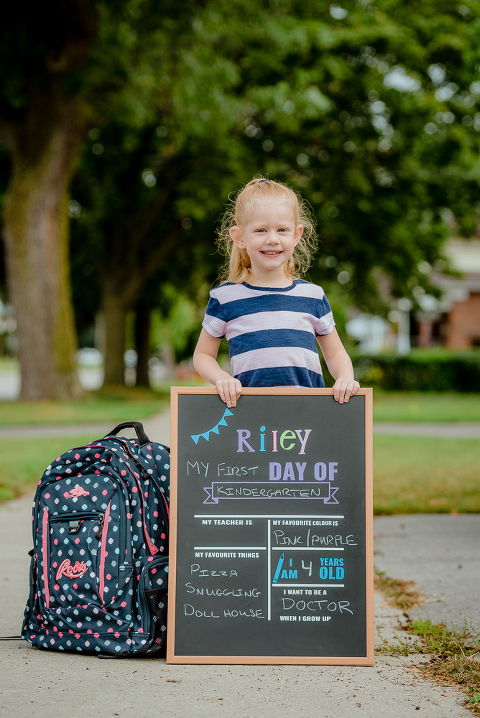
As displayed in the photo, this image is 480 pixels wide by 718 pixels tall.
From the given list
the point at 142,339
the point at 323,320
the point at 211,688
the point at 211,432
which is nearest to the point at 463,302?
the point at 142,339

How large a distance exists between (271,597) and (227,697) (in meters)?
0.47

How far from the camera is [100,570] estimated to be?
10.5 feet

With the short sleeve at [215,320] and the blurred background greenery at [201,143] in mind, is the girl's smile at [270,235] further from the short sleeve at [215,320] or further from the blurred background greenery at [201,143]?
the blurred background greenery at [201,143]

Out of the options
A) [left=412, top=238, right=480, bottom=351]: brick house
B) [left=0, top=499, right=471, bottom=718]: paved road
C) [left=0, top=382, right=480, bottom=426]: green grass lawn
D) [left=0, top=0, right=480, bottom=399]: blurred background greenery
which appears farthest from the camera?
[left=412, top=238, right=480, bottom=351]: brick house

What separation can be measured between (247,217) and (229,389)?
2.45 ft

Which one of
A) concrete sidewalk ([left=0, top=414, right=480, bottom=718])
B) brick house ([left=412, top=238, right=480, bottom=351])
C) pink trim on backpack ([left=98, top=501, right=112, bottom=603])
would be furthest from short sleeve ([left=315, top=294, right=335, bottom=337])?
brick house ([left=412, top=238, right=480, bottom=351])

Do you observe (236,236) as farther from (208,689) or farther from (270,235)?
(208,689)

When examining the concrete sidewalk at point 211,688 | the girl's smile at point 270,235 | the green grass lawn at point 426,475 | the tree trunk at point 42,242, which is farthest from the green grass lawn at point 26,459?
the tree trunk at point 42,242

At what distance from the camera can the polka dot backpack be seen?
3199 mm

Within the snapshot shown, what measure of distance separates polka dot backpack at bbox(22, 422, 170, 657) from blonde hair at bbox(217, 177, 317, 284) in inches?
36.0

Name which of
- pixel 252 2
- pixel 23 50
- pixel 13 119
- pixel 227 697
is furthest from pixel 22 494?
pixel 252 2

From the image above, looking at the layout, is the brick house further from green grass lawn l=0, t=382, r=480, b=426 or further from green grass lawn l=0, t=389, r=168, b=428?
green grass lawn l=0, t=389, r=168, b=428

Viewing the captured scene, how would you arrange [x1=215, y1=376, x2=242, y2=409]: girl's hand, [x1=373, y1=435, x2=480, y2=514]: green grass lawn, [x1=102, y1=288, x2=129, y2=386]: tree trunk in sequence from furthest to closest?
[x1=102, y1=288, x2=129, y2=386]: tree trunk < [x1=373, y1=435, x2=480, y2=514]: green grass lawn < [x1=215, y1=376, x2=242, y2=409]: girl's hand

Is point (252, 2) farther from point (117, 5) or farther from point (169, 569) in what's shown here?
point (169, 569)
